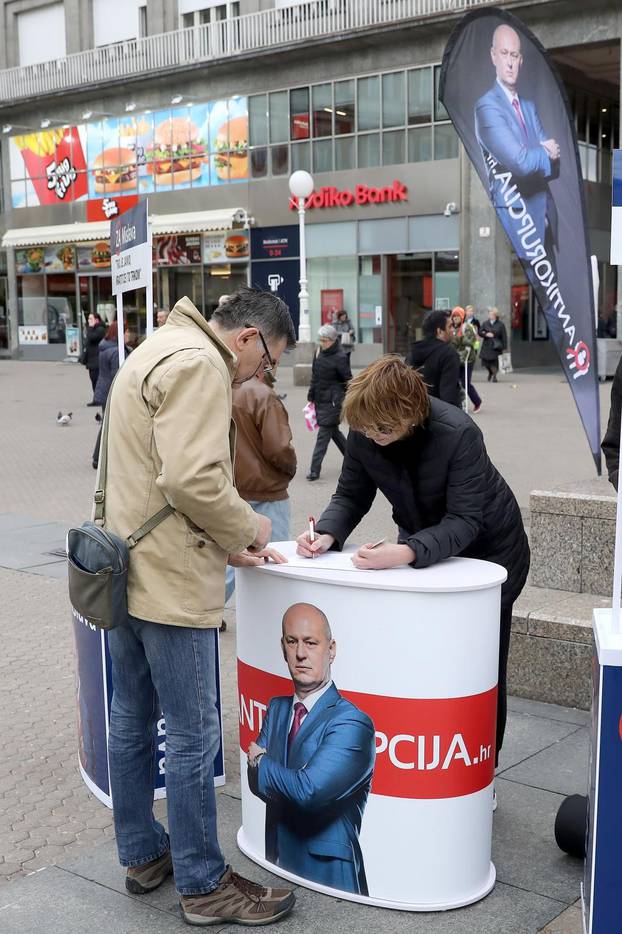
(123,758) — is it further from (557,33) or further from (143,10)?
(143,10)

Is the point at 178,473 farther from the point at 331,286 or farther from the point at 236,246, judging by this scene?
the point at 236,246

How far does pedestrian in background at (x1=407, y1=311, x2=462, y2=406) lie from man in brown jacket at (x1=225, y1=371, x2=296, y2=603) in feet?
13.1

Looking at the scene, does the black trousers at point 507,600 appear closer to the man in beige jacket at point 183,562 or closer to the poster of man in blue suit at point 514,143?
the man in beige jacket at point 183,562

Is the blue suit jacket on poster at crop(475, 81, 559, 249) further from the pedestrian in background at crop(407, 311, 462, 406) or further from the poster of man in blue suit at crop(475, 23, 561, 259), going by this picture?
the pedestrian in background at crop(407, 311, 462, 406)

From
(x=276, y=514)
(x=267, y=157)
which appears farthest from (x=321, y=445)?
(x=267, y=157)

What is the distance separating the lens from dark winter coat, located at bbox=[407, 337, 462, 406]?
31.7 ft

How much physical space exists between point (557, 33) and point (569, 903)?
26.7 m

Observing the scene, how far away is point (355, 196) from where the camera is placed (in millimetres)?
29859

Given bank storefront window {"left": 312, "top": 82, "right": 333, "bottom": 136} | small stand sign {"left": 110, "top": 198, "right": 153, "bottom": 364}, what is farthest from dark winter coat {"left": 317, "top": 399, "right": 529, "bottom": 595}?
bank storefront window {"left": 312, "top": 82, "right": 333, "bottom": 136}

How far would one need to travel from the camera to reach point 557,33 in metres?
26.4

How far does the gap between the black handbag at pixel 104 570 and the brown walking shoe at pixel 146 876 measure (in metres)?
0.92

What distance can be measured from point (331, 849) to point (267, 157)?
3024 centimetres

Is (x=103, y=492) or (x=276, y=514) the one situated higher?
(x=103, y=492)

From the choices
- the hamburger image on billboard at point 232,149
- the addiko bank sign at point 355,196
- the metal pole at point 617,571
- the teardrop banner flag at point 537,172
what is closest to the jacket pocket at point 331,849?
the metal pole at point 617,571
